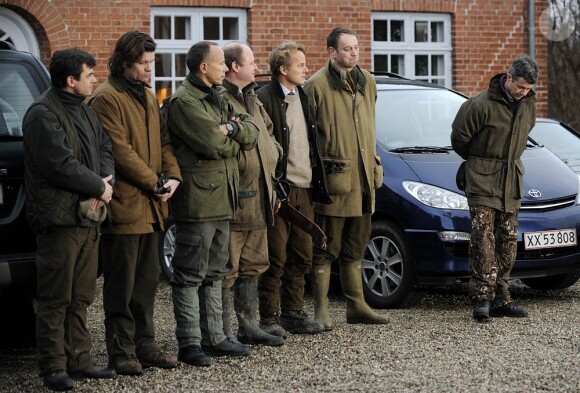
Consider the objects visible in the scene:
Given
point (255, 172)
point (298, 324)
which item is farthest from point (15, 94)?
point (298, 324)

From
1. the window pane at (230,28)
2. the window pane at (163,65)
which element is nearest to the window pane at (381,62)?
the window pane at (230,28)

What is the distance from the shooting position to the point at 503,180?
862cm

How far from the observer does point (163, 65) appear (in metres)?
16.1

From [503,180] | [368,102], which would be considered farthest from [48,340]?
[503,180]

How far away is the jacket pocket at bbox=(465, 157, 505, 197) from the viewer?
28.2 ft

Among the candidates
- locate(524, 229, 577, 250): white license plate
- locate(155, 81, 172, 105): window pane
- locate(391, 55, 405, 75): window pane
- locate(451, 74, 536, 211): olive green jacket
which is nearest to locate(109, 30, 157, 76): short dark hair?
locate(451, 74, 536, 211): olive green jacket

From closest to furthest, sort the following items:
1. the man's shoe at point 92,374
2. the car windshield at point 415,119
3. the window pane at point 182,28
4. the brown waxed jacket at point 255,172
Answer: the man's shoe at point 92,374
the brown waxed jacket at point 255,172
the car windshield at point 415,119
the window pane at point 182,28

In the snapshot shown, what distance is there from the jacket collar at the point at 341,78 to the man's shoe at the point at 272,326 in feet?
5.24

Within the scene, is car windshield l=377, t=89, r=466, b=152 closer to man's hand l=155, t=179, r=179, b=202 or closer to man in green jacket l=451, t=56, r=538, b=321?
man in green jacket l=451, t=56, r=538, b=321

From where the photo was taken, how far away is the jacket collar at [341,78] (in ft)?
27.2

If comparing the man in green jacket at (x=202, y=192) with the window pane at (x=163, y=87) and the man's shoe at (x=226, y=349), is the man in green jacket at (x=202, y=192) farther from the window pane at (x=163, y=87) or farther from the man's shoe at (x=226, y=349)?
the window pane at (x=163, y=87)

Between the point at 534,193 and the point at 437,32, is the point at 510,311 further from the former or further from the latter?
the point at 437,32

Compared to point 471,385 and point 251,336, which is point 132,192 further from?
point 471,385

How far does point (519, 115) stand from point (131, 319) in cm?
332
